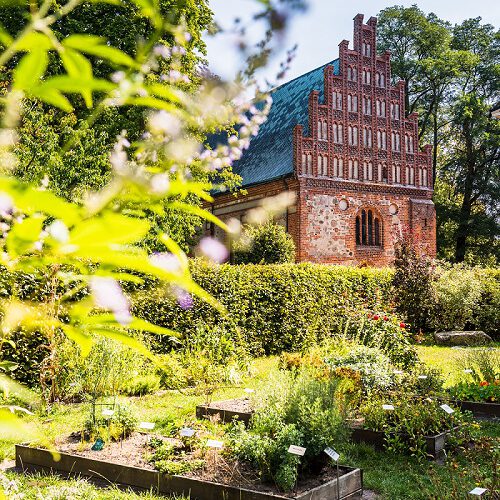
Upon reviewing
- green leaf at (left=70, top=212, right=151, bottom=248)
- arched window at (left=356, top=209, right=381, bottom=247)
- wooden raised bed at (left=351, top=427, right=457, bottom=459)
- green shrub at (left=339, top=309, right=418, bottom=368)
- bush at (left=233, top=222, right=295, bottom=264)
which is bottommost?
wooden raised bed at (left=351, top=427, right=457, bottom=459)

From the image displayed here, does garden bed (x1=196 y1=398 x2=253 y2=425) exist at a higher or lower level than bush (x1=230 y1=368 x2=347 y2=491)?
lower

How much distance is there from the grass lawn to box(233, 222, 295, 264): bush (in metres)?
10.7

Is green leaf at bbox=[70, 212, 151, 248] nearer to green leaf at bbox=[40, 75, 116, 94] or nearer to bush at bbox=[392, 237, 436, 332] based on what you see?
green leaf at bbox=[40, 75, 116, 94]

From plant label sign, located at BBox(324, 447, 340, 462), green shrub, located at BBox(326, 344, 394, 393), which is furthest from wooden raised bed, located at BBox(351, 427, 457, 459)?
plant label sign, located at BBox(324, 447, 340, 462)

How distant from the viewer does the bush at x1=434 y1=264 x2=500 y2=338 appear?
16609 mm

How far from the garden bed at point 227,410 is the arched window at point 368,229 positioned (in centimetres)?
1679

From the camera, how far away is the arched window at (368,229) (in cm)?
2364

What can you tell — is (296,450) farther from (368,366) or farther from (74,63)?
(74,63)

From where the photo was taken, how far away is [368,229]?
78.5 ft

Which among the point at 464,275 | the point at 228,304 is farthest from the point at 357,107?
the point at 228,304

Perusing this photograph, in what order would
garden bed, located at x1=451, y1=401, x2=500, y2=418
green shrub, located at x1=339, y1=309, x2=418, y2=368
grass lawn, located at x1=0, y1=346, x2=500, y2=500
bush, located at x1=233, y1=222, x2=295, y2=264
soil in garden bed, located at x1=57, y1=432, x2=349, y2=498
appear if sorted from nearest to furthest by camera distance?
grass lawn, located at x1=0, y1=346, x2=500, y2=500
soil in garden bed, located at x1=57, y1=432, x2=349, y2=498
garden bed, located at x1=451, y1=401, x2=500, y2=418
green shrub, located at x1=339, y1=309, x2=418, y2=368
bush, located at x1=233, y1=222, x2=295, y2=264

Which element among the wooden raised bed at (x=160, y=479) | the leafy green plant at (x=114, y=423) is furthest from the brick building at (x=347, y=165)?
the wooden raised bed at (x=160, y=479)

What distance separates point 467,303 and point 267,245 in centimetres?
609

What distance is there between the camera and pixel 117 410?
19.2 ft
